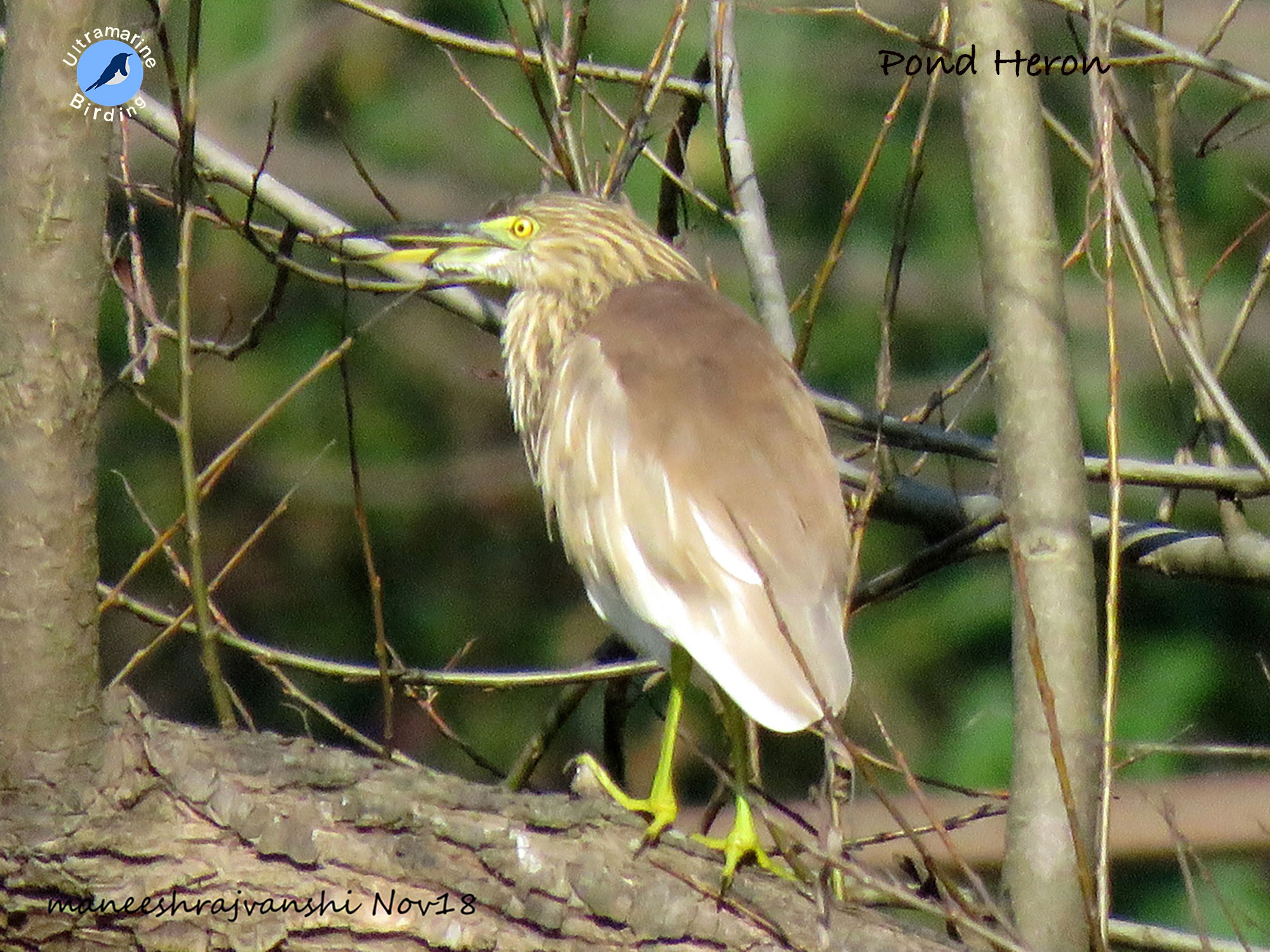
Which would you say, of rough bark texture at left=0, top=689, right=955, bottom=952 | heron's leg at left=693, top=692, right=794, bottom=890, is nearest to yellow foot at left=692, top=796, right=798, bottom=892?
heron's leg at left=693, top=692, right=794, bottom=890

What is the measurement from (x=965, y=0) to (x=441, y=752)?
3.13 meters

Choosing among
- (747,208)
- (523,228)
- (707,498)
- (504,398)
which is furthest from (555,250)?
(504,398)

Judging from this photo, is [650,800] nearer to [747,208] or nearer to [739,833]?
[739,833]

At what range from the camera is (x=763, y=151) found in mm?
5168

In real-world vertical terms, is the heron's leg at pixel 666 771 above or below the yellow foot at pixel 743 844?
above

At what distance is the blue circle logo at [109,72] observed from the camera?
152cm

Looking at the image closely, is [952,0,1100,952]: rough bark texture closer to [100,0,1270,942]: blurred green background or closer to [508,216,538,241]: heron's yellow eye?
[508,216,538,241]: heron's yellow eye

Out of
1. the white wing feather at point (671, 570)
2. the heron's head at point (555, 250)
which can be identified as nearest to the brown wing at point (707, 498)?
the white wing feather at point (671, 570)

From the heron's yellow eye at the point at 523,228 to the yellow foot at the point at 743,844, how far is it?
3.61 ft

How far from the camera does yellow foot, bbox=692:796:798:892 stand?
6.16 feet

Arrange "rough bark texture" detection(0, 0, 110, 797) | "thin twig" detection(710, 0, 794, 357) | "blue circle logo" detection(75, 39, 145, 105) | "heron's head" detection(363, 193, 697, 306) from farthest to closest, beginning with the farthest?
"heron's head" detection(363, 193, 697, 306) → "thin twig" detection(710, 0, 794, 357) → "blue circle logo" detection(75, 39, 145, 105) → "rough bark texture" detection(0, 0, 110, 797)

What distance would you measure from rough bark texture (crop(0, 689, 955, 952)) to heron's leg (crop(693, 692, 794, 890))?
10 cm

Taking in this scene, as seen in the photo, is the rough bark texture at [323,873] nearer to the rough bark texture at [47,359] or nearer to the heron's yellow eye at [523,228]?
the rough bark texture at [47,359]

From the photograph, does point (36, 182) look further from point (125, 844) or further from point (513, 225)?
point (513, 225)
